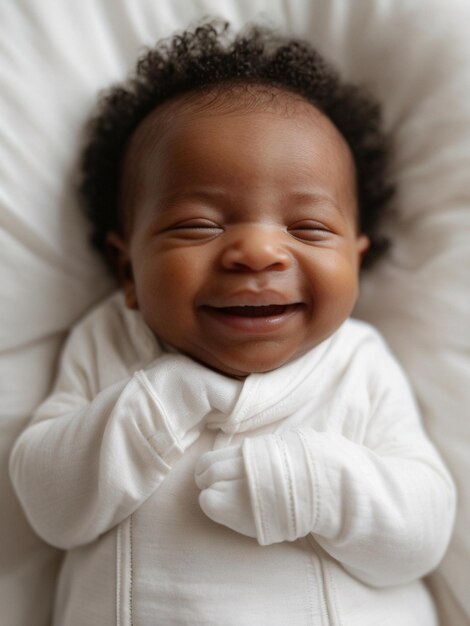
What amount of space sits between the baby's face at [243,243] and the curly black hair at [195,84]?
168 mm

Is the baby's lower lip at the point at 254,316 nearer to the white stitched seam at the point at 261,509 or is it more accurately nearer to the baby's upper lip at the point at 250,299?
the baby's upper lip at the point at 250,299

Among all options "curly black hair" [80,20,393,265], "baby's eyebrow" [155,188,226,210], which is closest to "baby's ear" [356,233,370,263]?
"curly black hair" [80,20,393,265]

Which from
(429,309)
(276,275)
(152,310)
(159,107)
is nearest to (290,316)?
(276,275)

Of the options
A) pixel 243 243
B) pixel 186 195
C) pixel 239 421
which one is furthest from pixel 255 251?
pixel 239 421

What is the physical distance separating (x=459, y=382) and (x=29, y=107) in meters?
1.01

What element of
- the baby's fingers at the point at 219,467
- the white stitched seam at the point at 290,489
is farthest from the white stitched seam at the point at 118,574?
the white stitched seam at the point at 290,489

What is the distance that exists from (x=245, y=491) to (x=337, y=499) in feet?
0.46

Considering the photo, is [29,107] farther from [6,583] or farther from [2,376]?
[6,583]

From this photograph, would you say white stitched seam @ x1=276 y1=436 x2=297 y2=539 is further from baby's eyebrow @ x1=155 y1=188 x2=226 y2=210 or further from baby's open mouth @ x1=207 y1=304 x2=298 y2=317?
baby's eyebrow @ x1=155 y1=188 x2=226 y2=210

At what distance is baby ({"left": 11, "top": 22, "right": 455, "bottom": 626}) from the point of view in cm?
105

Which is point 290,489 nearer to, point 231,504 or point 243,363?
point 231,504

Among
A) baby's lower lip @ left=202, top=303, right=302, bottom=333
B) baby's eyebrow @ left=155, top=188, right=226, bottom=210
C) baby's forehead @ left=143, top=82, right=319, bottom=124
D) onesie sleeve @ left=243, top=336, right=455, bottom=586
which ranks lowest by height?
onesie sleeve @ left=243, top=336, right=455, bottom=586

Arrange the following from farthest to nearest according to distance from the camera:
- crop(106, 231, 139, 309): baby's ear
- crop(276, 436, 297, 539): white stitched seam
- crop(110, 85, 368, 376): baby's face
Answer: 1. crop(106, 231, 139, 309): baby's ear
2. crop(110, 85, 368, 376): baby's face
3. crop(276, 436, 297, 539): white stitched seam

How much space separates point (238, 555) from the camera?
→ 1083 millimetres
